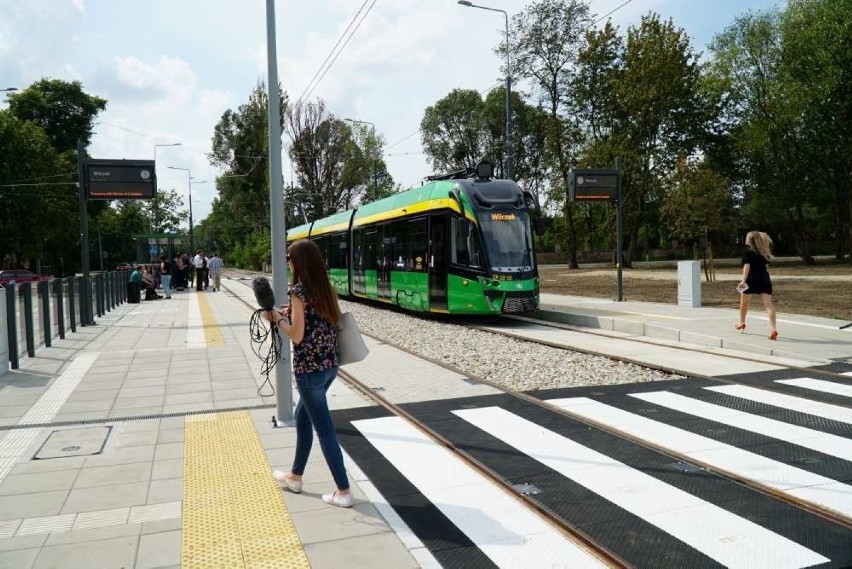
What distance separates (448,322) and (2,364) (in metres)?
9.61

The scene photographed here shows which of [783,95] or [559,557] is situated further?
[783,95]

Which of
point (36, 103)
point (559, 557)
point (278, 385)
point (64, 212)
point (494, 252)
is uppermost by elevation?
point (36, 103)

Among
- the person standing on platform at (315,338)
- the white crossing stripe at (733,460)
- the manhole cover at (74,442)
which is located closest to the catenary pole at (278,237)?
the manhole cover at (74,442)

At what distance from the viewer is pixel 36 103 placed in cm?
5303

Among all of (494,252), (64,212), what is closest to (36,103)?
(64,212)

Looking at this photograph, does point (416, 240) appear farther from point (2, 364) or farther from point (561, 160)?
point (561, 160)

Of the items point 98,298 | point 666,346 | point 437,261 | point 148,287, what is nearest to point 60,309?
point 98,298

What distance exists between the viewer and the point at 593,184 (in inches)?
784

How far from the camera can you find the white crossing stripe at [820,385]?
7.79 m

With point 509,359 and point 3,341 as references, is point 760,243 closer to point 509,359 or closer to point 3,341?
point 509,359

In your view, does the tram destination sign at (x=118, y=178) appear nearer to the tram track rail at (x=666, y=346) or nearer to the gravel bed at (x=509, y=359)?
the gravel bed at (x=509, y=359)

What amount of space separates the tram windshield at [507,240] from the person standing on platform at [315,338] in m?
11.1

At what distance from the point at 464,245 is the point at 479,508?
37.5ft

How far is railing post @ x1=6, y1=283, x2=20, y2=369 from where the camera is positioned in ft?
34.5
